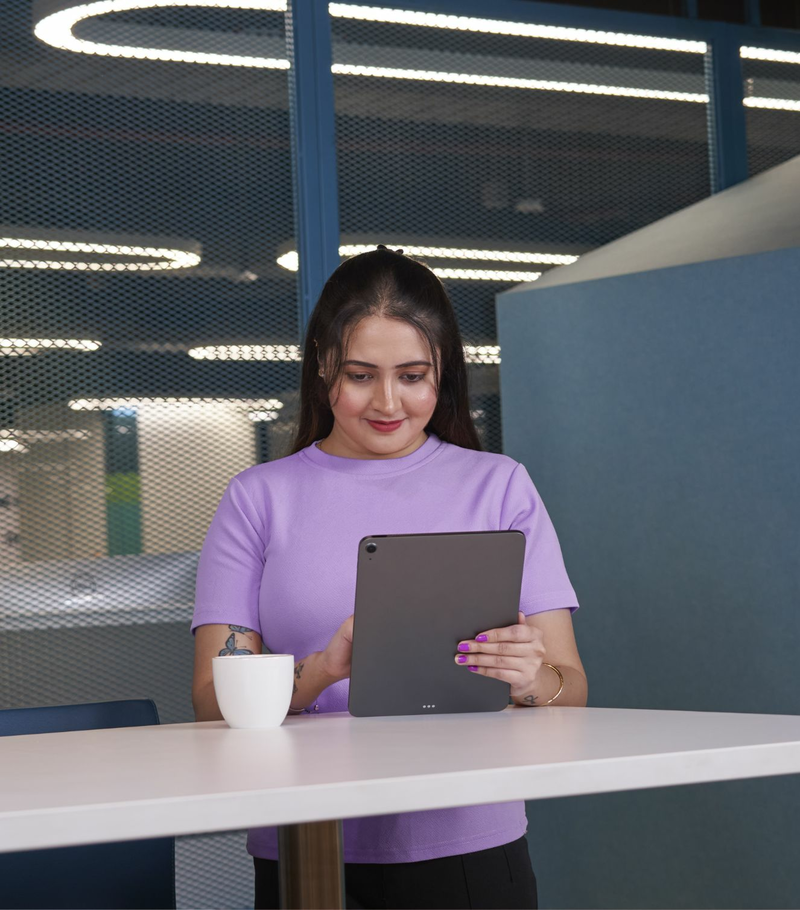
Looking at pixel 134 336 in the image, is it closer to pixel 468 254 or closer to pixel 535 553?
pixel 468 254

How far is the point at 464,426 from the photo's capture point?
174 centimetres

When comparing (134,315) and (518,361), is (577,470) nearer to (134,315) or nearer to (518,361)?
(518,361)

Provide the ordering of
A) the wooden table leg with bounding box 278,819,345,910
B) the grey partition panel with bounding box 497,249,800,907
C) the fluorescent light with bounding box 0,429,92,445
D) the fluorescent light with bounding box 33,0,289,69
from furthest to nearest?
the fluorescent light with bounding box 33,0,289,69
the fluorescent light with bounding box 0,429,92,445
the grey partition panel with bounding box 497,249,800,907
the wooden table leg with bounding box 278,819,345,910

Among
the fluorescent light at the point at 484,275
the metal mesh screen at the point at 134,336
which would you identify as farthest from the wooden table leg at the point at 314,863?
the fluorescent light at the point at 484,275

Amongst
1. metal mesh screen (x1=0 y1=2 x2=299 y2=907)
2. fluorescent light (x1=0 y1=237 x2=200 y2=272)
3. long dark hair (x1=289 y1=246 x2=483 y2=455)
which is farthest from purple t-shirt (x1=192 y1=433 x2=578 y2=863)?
fluorescent light (x1=0 y1=237 x2=200 y2=272)

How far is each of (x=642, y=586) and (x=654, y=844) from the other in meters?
0.55

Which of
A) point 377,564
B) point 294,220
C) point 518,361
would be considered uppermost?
point 294,220

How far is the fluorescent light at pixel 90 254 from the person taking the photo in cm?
264

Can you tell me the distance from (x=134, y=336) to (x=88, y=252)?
216 mm

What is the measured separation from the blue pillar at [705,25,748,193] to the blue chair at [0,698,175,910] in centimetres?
242

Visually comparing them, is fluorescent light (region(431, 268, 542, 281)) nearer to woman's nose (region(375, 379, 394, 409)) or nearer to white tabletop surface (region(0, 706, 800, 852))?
woman's nose (region(375, 379, 394, 409))

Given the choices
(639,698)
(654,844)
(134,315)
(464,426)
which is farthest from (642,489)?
(134,315)

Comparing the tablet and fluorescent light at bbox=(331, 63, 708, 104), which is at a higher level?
fluorescent light at bbox=(331, 63, 708, 104)

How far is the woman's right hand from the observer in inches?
49.9
